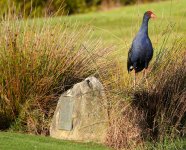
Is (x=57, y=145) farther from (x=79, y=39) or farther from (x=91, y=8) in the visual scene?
(x=91, y=8)

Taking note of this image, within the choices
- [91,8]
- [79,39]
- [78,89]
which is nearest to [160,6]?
[91,8]

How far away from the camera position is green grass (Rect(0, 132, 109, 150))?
8.34 metres

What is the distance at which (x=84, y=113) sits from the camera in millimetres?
9359

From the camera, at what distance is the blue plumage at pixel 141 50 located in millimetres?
9531

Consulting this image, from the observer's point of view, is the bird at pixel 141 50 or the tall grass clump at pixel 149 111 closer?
the tall grass clump at pixel 149 111

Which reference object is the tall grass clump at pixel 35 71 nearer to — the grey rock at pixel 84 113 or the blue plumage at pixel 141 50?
the grey rock at pixel 84 113

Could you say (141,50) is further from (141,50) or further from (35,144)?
(35,144)

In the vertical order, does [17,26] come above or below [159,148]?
above

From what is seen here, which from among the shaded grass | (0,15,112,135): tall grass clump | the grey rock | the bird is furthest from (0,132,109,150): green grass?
the bird

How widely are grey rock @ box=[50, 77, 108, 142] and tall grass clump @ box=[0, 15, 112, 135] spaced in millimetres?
606

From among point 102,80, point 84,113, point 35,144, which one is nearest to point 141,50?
point 102,80

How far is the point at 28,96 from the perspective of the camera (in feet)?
33.5

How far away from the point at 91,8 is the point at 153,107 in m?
21.5

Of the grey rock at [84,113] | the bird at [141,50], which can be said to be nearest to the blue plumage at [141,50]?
the bird at [141,50]
